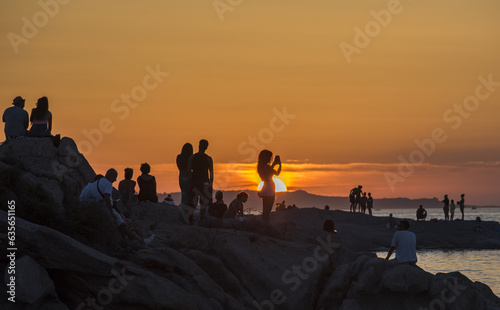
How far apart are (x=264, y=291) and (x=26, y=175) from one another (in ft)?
24.7

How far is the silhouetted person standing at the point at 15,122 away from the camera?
22.8m

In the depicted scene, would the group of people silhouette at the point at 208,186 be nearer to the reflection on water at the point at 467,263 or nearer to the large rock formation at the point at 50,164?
the large rock formation at the point at 50,164

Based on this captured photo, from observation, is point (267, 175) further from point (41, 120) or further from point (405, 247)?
→ point (41, 120)

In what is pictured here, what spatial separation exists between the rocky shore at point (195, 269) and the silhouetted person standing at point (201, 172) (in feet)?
5.85

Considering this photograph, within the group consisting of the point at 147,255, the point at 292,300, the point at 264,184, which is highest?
the point at 264,184

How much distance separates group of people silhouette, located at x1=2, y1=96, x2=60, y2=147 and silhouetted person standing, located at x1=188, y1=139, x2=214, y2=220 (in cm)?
430

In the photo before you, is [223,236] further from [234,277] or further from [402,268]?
[402,268]

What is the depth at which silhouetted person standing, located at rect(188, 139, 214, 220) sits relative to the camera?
2280 centimetres

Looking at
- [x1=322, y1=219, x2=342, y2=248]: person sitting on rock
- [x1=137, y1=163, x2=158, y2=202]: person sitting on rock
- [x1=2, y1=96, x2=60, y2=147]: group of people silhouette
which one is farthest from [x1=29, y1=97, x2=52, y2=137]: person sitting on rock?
A: [x1=322, y1=219, x2=342, y2=248]: person sitting on rock

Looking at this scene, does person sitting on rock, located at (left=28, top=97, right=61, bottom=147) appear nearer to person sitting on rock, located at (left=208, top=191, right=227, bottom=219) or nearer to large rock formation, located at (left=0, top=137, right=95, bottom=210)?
large rock formation, located at (left=0, top=137, right=95, bottom=210)

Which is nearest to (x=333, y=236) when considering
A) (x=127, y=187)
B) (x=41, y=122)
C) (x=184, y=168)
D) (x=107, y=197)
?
(x=184, y=168)

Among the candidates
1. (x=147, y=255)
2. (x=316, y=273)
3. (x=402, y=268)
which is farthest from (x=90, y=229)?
(x=402, y=268)

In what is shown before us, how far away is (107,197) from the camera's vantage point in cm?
1991

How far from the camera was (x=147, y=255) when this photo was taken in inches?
680
